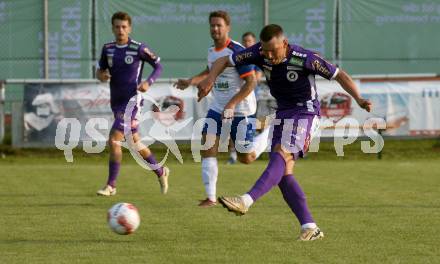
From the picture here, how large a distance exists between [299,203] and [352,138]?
420 inches

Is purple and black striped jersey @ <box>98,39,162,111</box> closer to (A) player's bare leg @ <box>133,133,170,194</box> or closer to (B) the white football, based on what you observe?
(A) player's bare leg @ <box>133,133,170,194</box>

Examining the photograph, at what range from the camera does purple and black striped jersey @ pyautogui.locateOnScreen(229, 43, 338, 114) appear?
8266 millimetres

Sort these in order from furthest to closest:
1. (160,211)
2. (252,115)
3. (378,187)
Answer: (378,187)
(252,115)
(160,211)

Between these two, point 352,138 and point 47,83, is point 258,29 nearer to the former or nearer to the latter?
point 352,138

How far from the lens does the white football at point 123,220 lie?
8.14 meters

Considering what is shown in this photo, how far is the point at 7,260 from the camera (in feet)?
23.8

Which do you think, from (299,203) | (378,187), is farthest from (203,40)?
(299,203)

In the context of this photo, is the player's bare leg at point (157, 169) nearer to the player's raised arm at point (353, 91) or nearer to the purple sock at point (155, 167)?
the purple sock at point (155, 167)

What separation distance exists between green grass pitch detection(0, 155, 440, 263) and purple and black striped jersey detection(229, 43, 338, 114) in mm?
1139

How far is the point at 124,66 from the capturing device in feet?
41.4

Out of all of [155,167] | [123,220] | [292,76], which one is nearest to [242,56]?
[292,76]

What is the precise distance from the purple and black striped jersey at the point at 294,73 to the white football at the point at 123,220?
5.15 ft

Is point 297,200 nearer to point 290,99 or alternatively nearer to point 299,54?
point 290,99

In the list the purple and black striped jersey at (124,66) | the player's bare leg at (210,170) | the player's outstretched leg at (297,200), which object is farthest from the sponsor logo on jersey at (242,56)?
the purple and black striped jersey at (124,66)
